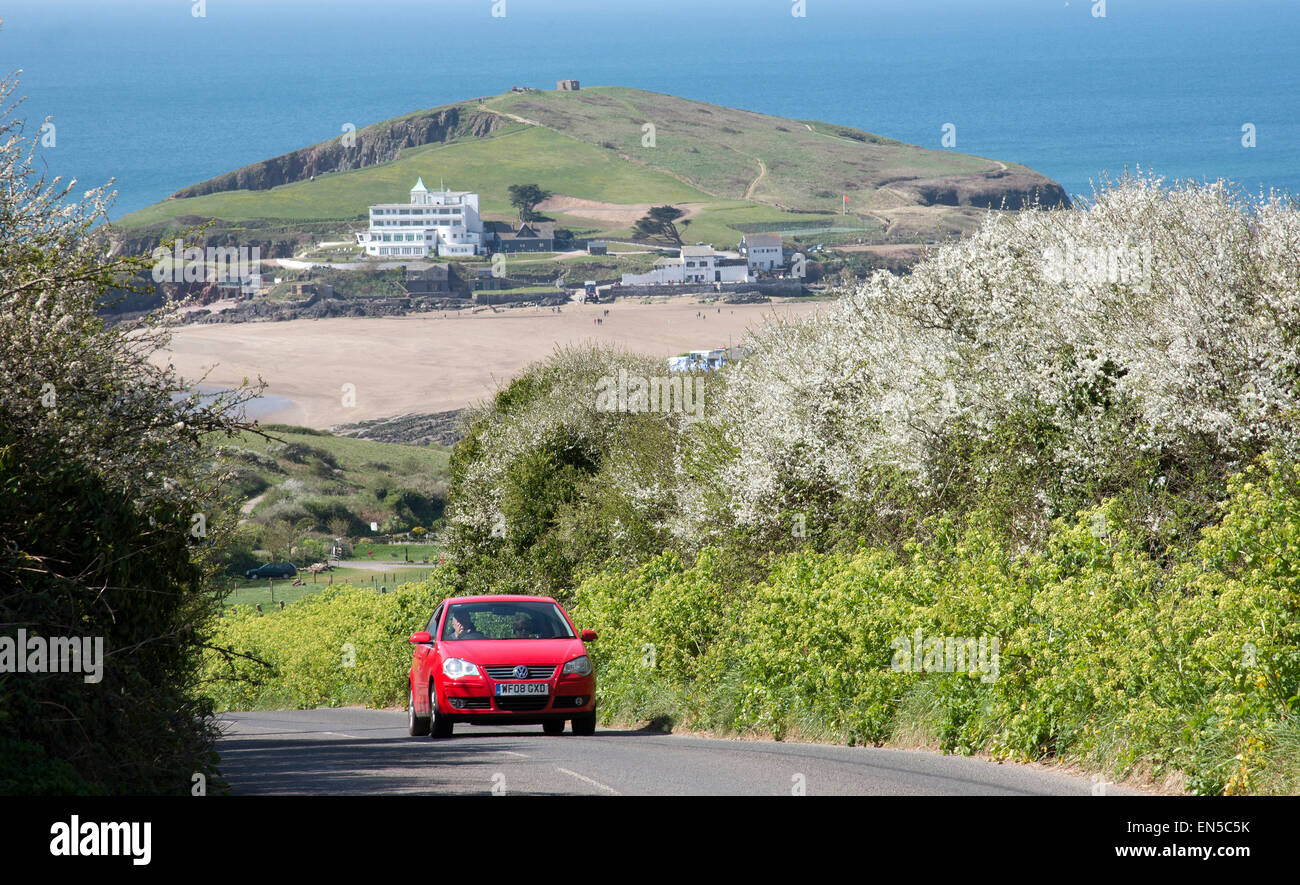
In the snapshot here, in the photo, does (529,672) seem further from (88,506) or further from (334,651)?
(334,651)

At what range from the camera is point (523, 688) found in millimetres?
15367

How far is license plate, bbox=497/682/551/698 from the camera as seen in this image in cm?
1529

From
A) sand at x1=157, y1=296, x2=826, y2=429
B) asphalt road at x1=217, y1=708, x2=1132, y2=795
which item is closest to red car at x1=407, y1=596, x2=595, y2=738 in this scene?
asphalt road at x1=217, y1=708, x2=1132, y2=795

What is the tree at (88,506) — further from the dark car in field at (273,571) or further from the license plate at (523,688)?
the dark car in field at (273,571)

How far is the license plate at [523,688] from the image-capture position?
15289 millimetres

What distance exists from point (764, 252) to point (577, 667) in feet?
603

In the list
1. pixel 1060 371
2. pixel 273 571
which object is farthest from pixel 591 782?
pixel 273 571

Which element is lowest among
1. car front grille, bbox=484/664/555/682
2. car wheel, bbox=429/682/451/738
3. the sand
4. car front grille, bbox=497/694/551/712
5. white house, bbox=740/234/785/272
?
car wheel, bbox=429/682/451/738

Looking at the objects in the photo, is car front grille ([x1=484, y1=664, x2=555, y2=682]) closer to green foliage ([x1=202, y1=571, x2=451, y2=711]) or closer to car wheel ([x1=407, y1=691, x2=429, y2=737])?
car wheel ([x1=407, y1=691, x2=429, y2=737])

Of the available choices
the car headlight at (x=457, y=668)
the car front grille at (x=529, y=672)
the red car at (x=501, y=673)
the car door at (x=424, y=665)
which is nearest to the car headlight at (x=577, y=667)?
the red car at (x=501, y=673)

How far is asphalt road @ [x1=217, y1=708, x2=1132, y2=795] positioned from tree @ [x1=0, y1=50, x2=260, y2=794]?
54.7 inches

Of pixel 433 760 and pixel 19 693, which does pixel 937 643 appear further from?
pixel 19 693

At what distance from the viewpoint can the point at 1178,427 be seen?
1566 cm

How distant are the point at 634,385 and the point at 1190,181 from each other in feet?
69.2
